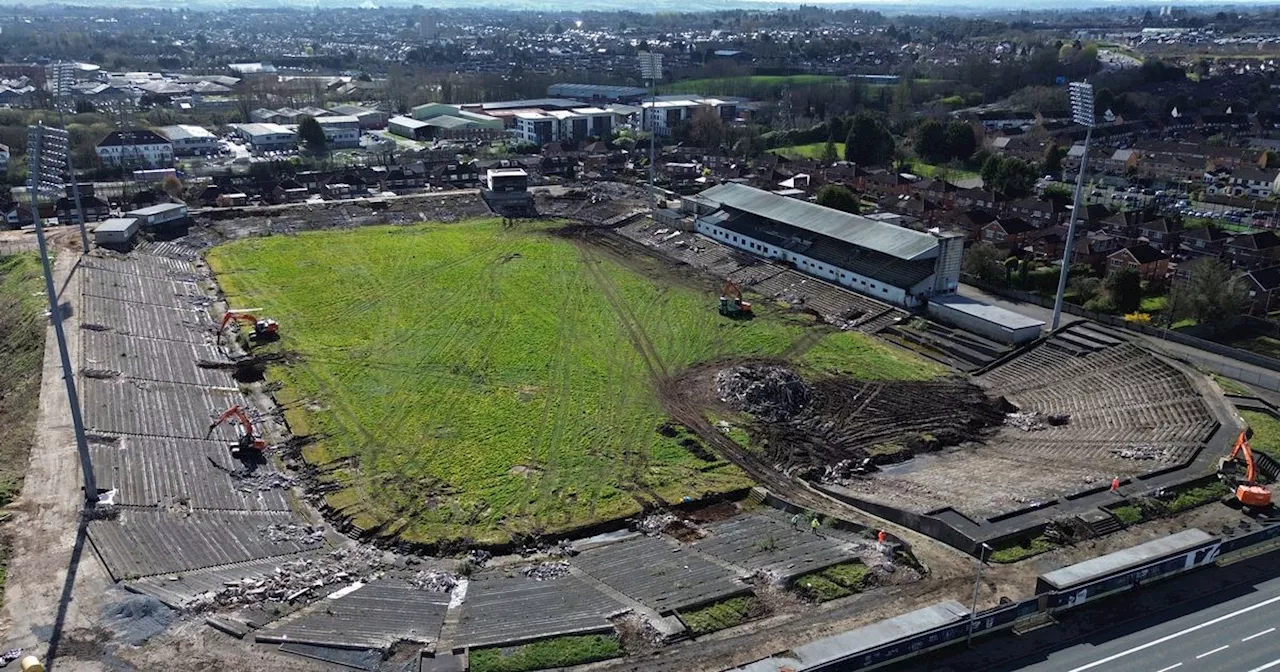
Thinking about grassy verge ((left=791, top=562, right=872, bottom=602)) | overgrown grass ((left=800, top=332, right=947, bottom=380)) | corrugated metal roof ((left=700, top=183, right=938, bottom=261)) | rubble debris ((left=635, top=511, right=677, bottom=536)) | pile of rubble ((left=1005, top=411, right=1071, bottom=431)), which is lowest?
rubble debris ((left=635, top=511, right=677, bottom=536))

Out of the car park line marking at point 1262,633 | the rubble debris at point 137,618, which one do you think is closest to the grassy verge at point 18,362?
the rubble debris at point 137,618

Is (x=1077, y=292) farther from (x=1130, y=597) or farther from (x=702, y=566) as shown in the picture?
(x=702, y=566)

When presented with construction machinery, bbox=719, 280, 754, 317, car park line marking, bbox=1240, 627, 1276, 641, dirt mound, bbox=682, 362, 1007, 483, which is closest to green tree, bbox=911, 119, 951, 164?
construction machinery, bbox=719, 280, 754, 317

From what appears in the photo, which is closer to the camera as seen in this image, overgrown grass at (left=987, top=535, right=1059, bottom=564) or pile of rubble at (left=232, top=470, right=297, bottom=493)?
overgrown grass at (left=987, top=535, right=1059, bottom=564)

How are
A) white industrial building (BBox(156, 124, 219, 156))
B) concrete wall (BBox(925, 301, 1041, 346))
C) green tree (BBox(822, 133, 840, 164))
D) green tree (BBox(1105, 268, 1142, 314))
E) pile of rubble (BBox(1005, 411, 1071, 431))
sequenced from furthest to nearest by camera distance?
white industrial building (BBox(156, 124, 219, 156)) → green tree (BBox(822, 133, 840, 164)) → green tree (BBox(1105, 268, 1142, 314)) → concrete wall (BBox(925, 301, 1041, 346)) → pile of rubble (BBox(1005, 411, 1071, 431))

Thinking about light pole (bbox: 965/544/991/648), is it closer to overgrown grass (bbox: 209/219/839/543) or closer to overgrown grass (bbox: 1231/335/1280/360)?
overgrown grass (bbox: 209/219/839/543)

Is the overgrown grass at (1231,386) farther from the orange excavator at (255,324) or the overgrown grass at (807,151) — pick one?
the overgrown grass at (807,151)
